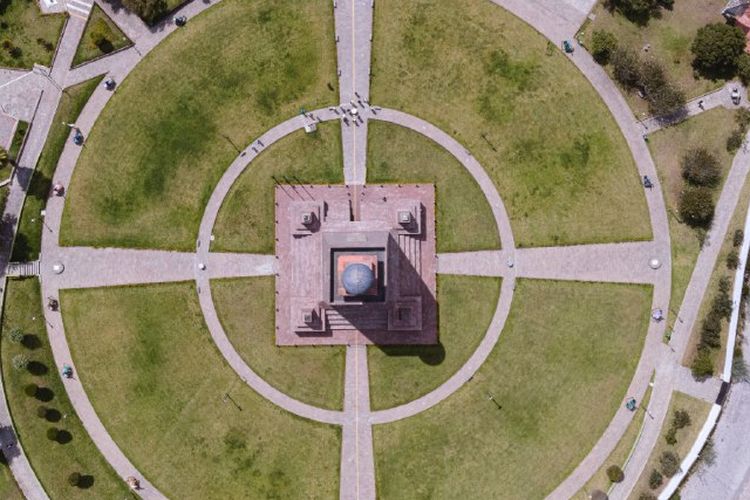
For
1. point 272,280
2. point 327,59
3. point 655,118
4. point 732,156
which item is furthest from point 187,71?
point 732,156

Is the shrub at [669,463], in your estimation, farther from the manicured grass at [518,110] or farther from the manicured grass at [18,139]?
the manicured grass at [18,139]

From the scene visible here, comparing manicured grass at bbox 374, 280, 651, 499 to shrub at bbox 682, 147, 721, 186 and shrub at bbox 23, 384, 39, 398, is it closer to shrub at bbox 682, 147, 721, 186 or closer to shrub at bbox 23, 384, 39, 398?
shrub at bbox 682, 147, 721, 186

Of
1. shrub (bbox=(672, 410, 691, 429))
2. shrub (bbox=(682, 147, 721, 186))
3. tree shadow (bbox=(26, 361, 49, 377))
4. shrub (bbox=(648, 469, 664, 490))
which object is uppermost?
shrub (bbox=(682, 147, 721, 186))

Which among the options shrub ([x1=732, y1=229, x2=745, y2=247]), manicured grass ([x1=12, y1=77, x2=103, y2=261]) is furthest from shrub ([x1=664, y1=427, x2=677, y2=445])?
manicured grass ([x1=12, y1=77, x2=103, y2=261])

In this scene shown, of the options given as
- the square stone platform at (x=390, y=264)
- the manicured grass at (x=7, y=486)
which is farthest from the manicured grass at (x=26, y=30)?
the manicured grass at (x=7, y=486)

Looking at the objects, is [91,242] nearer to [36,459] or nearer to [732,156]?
[36,459]
